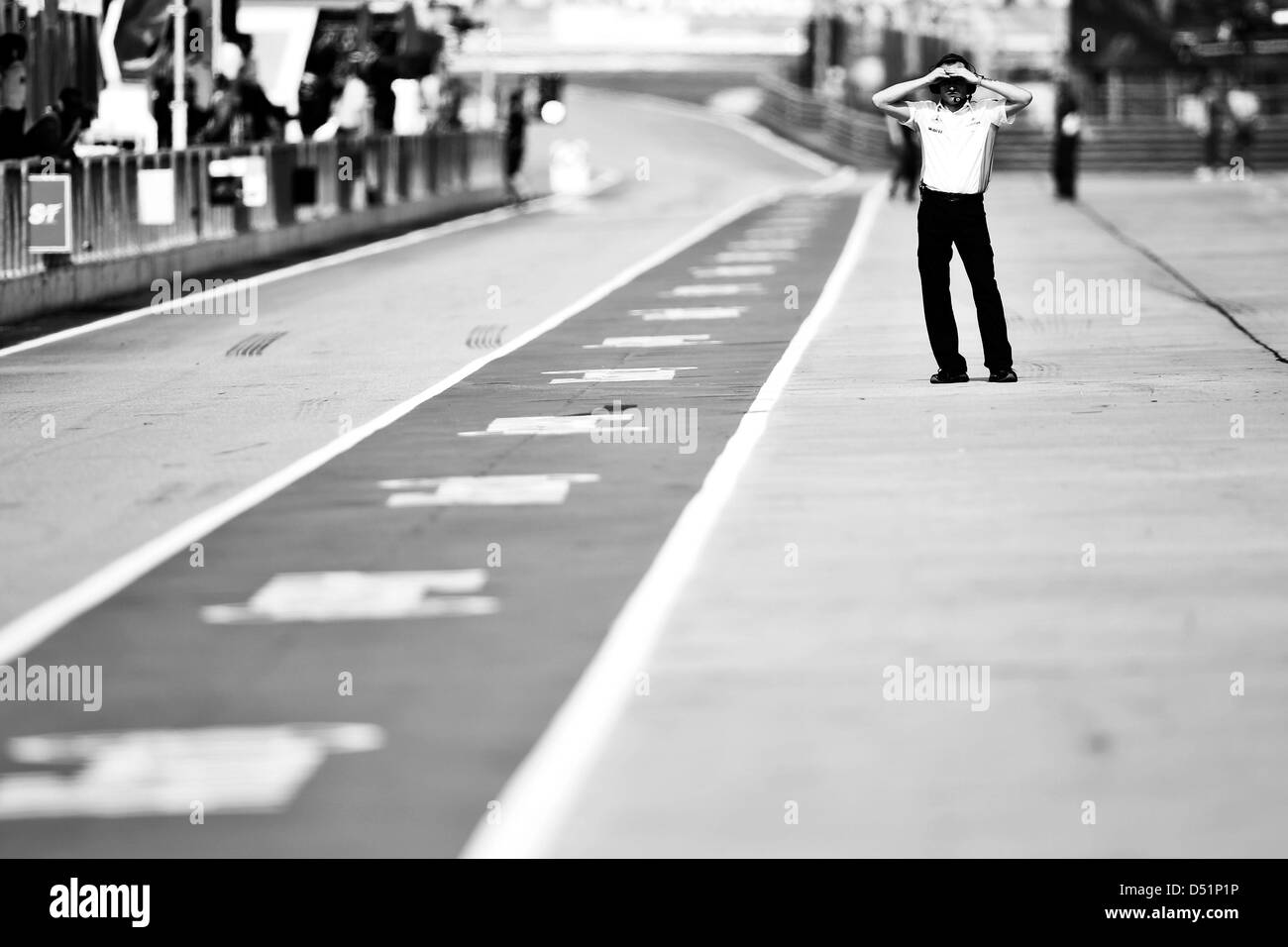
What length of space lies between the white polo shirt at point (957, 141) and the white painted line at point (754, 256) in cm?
1529

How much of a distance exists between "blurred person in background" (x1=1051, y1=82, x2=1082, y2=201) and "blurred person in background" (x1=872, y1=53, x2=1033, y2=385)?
108 ft

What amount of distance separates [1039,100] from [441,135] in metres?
37.5

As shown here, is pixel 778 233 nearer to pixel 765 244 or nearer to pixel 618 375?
pixel 765 244

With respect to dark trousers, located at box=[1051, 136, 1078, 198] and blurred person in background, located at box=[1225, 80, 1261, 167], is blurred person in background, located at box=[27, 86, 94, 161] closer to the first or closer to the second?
dark trousers, located at box=[1051, 136, 1078, 198]

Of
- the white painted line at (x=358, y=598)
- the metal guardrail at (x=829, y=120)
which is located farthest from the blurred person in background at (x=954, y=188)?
the metal guardrail at (x=829, y=120)

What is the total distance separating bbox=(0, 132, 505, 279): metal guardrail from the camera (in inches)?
985

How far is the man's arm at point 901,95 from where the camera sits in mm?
17094

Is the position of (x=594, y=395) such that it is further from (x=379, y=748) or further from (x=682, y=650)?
(x=379, y=748)

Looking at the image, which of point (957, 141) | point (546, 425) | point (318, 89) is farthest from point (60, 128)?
point (318, 89)

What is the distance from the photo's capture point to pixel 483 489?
13023 millimetres

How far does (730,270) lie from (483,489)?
1799 cm

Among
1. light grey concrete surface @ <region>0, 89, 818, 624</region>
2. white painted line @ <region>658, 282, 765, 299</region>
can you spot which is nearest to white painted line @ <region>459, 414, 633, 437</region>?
light grey concrete surface @ <region>0, 89, 818, 624</region>

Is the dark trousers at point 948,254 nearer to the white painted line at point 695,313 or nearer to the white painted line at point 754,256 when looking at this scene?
the white painted line at point 695,313

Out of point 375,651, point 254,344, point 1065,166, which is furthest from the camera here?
point 1065,166
